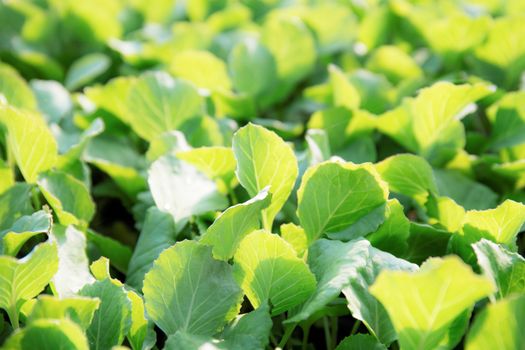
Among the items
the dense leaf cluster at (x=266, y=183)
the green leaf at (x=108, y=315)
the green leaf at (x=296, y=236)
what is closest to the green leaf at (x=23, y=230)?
the dense leaf cluster at (x=266, y=183)

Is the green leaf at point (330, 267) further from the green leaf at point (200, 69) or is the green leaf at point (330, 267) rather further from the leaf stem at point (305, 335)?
the green leaf at point (200, 69)

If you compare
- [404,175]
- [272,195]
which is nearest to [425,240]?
[404,175]

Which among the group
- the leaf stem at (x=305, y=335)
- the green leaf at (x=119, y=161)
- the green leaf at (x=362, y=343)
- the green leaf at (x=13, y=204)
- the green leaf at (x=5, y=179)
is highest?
the green leaf at (x=5, y=179)

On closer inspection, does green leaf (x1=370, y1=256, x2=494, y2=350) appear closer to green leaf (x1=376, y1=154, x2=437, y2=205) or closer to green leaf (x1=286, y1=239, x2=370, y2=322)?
green leaf (x1=286, y1=239, x2=370, y2=322)

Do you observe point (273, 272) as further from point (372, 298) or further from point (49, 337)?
point (49, 337)

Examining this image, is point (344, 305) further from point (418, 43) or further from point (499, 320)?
point (418, 43)

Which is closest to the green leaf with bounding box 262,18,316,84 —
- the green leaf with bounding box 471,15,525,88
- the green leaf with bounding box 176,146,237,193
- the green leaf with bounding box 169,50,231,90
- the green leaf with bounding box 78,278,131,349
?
the green leaf with bounding box 169,50,231,90

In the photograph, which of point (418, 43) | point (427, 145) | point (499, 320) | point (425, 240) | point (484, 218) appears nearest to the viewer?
point (499, 320)
